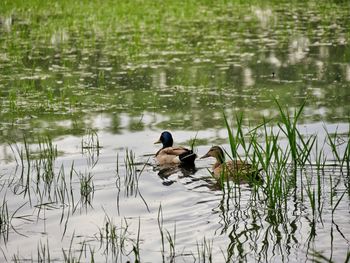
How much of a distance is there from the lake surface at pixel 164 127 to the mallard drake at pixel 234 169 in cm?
15

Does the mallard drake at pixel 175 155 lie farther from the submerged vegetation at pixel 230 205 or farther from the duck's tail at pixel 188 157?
the submerged vegetation at pixel 230 205

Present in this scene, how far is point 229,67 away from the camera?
1345 cm

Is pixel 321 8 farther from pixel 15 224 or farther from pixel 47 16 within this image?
pixel 15 224

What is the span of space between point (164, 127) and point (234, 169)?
3305mm

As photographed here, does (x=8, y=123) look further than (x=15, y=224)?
Yes

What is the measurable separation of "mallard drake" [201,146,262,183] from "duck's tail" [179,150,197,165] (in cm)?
12

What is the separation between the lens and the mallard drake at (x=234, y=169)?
6.46 metres

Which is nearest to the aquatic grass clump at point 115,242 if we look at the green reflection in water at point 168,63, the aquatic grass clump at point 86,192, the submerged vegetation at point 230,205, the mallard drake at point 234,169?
the submerged vegetation at point 230,205

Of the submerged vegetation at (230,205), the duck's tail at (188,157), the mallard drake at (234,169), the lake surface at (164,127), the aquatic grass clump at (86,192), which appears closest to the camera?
the submerged vegetation at (230,205)

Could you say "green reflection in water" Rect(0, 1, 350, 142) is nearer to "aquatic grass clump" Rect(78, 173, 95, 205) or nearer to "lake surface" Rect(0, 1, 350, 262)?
"lake surface" Rect(0, 1, 350, 262)

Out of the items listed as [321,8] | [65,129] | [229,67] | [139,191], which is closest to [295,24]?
[321,8]

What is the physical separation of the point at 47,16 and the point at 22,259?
15778 mm

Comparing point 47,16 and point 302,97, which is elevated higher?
point 47,16

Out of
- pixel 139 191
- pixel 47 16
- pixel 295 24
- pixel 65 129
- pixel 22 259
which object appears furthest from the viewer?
pixel 47 16
